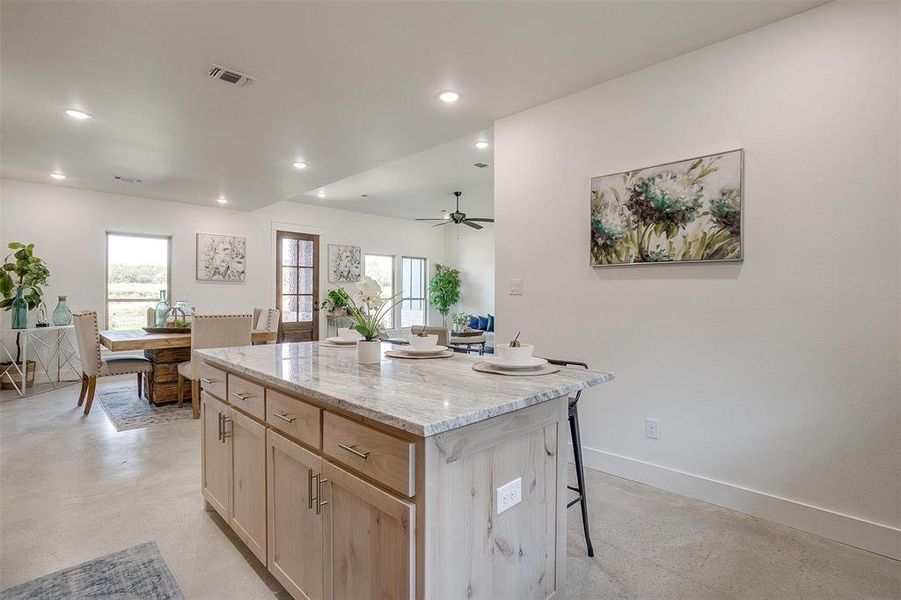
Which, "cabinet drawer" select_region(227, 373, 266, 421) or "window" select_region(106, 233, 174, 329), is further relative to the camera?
"window" select_region(106, 233, 174, 329)

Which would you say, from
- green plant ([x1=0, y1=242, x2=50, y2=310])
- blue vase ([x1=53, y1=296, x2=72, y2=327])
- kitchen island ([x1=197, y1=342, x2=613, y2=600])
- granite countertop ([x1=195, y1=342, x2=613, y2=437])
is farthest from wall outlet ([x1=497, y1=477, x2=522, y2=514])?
blue vase ([x1=53, y1=296, x2=72, y2=327])

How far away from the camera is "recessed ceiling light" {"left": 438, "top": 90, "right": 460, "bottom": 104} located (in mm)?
2959

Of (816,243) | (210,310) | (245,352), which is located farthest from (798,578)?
(210,310)

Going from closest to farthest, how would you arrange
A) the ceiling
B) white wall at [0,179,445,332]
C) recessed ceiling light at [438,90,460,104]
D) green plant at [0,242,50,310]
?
the ceiling < recessed ceiling light at [438,90,460,104] < green plant at [0,242,50,310] < white wall at [0,179,445,332]

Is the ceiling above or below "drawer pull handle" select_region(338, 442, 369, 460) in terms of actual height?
above

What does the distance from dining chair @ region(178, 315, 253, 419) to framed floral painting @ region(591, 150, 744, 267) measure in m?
3.22

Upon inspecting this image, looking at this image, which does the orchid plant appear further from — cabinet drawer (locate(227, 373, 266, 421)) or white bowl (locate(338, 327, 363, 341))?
white bowl (locate(338, 327, 363, 341))

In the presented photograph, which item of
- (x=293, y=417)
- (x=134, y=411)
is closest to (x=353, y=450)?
(x=293, y=417)

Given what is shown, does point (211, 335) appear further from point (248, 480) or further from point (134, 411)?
point (248, 480)

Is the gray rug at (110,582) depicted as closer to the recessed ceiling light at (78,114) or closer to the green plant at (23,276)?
the recessed ceiling light at (78,114)

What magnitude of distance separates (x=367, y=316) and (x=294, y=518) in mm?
795

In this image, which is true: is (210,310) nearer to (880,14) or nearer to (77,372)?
(77,372)

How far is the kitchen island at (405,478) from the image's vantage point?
1063 mm

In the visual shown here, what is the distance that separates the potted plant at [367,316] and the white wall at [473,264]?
23.8ft
